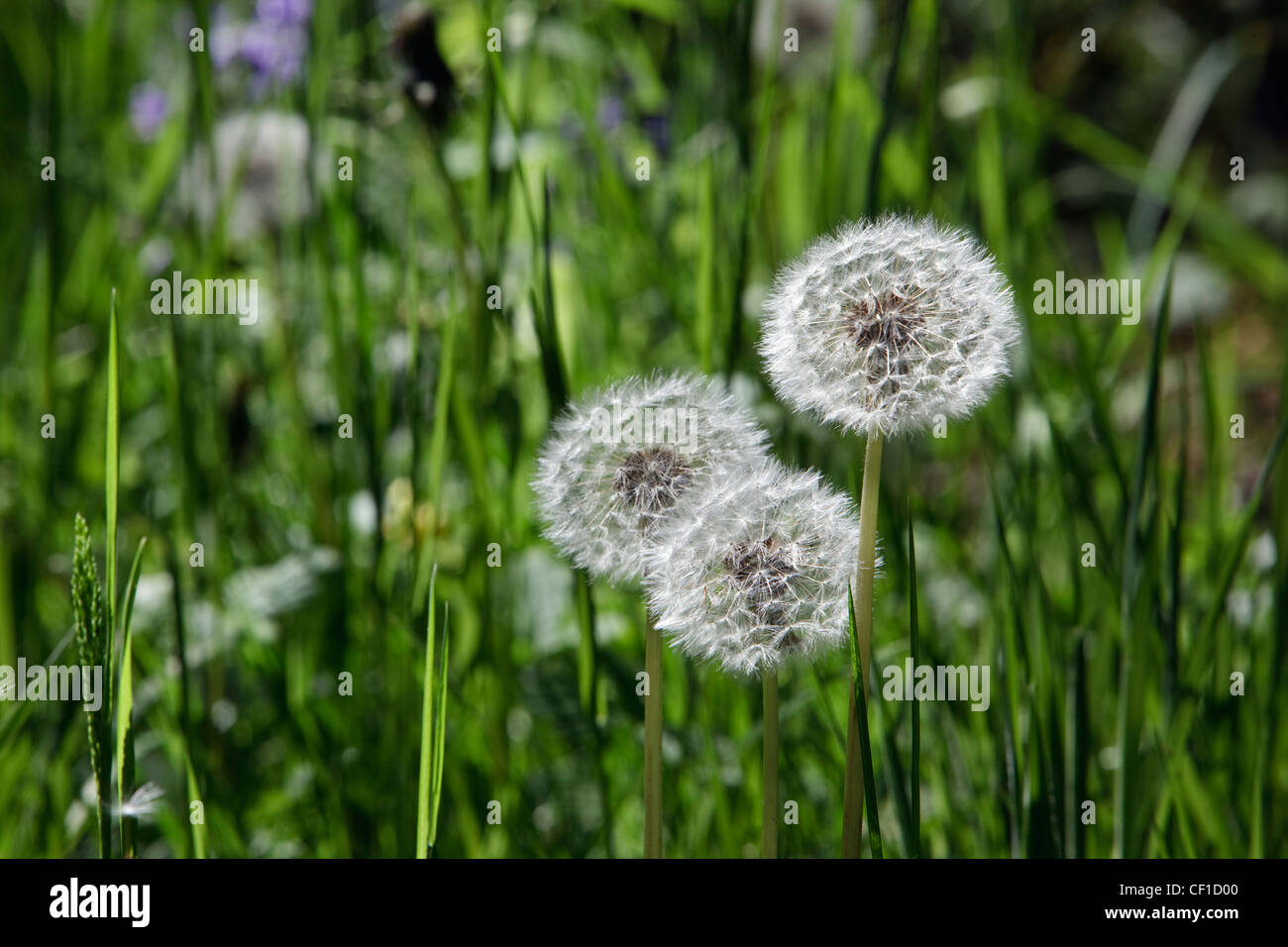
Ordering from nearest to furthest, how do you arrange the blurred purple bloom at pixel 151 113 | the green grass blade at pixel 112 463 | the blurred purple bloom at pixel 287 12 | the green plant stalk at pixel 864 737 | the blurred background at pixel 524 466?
the green plant stalk at pixel 864 737 < the green grass blade at pixel 112 463 < the blurred background at pixel 524 466 < the blurred purple bloom at pixel 287 12 < the blurred purple bloom at pixel 151 113

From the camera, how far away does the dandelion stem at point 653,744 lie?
0.77 m

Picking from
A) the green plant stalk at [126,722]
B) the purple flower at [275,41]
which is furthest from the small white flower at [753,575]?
the purple flower at [275,41]

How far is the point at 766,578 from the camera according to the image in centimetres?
79

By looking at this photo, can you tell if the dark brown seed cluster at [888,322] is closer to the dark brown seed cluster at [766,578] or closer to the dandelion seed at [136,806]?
the dark brown seed cluster at [766,578]

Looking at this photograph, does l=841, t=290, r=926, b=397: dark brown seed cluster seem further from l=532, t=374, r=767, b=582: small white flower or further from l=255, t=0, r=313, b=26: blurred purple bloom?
l=255, t=0, r=313, b=26: blurred purple bloom

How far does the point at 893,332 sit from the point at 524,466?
3.59ft

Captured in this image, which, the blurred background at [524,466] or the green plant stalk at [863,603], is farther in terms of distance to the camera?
the blurred background at [524,466]

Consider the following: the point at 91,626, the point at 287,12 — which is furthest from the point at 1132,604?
the point at 287,12

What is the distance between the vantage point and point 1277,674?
3.50 feet

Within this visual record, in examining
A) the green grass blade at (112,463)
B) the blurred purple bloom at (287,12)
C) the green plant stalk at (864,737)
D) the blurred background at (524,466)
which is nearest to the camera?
the green plant stalk at (864,737)

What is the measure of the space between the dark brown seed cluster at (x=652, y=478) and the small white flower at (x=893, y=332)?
0.34 feet

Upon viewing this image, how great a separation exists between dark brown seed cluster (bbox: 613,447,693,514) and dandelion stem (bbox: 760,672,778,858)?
169 millimetres

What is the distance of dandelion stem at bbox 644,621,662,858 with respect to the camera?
30.2 inches

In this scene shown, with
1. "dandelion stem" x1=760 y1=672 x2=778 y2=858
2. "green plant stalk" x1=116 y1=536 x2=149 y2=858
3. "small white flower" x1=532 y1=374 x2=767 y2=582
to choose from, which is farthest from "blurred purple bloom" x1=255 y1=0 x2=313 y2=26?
"dandelion stem" x1=760 y1=672 x2=778 y2=858
